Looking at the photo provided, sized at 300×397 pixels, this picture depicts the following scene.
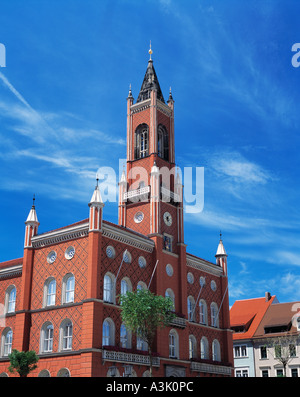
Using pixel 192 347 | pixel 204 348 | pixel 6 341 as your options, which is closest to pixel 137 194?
pixel 192 347

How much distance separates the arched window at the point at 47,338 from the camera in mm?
48219

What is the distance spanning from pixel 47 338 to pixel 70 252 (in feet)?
27.6

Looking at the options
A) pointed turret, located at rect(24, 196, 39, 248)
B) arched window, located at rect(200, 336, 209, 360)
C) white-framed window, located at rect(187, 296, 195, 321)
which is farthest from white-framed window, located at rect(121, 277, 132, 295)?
arched window, located at rect(200, 336, 209, 360)

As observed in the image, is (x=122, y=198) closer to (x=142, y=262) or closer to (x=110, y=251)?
(x=142, y=262)

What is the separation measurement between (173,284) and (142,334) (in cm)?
1287

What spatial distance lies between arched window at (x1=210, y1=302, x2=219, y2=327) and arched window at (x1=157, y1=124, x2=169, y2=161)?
19.8m

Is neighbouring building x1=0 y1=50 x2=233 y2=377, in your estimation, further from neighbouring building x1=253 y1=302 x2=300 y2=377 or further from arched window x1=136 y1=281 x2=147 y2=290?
neighbouring building x1=253 y1=302 x2=300 y2=377

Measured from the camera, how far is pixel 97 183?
5019cm

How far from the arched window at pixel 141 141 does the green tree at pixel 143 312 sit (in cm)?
2276

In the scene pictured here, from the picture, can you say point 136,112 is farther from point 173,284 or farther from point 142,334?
point 142,334

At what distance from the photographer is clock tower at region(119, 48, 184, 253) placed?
194 ft

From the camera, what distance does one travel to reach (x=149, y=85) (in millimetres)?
67688

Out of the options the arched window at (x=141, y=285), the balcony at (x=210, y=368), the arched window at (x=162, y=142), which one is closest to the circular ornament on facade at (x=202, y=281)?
the balcony at (x=210, y=368)
